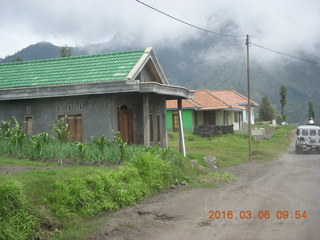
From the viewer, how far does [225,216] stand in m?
9.84

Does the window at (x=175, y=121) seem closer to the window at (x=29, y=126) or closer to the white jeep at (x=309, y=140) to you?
the white jeep at (x=309, y=140)

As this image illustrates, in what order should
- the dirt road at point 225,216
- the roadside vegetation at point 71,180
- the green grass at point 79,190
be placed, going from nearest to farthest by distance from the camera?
the roadside vegetation at point 71,180, the dirt road at point 225,216, the green grass at point 79,190

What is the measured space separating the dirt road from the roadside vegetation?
0.56 m

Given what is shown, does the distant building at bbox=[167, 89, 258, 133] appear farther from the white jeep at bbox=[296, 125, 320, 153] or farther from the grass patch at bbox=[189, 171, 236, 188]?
the grass patch at bbox=[189, 171, 236, 188]

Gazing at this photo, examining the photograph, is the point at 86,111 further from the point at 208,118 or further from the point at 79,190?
the point at 208,118

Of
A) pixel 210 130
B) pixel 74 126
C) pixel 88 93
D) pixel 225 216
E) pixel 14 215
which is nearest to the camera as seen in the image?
pixel 14 215

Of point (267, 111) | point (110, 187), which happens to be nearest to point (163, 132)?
point (110, 187)

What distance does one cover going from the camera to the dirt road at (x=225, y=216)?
8.33m

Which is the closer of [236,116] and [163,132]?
[163,132]

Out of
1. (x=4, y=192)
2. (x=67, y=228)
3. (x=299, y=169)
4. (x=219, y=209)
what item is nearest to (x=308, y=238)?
(x=219, y=209)

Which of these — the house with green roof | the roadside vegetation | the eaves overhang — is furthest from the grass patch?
the eaves overhang

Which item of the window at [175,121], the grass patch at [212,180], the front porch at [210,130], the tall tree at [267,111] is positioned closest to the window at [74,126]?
the grass patch at [212,180]

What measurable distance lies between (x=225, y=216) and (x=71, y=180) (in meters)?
3.80

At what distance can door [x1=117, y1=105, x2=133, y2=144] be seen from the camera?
63.5 feet
